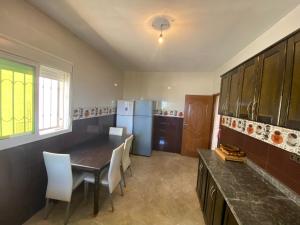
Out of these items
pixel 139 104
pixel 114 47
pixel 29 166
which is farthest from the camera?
pixel 139 104

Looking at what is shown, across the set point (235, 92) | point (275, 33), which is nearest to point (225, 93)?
point (235, 92)

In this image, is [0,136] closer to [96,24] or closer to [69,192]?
[69,192]

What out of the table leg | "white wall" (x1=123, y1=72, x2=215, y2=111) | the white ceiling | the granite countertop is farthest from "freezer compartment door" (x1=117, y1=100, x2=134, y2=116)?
the granite countertop

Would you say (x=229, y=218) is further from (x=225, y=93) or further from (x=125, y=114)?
(x=125, y=114)

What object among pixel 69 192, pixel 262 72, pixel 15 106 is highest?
pixel 262 72

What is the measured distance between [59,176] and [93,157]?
456 millimetres

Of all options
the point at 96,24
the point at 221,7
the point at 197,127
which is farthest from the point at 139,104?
the point at 221,7

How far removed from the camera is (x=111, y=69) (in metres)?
4.06

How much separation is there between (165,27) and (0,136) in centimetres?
216

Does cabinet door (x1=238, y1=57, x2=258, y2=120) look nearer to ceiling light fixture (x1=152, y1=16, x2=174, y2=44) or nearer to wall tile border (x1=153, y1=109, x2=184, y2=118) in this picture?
ceiling light fixture (x1=152, y1=16, x2=174, y2=44)

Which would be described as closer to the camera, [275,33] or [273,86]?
[273,86]

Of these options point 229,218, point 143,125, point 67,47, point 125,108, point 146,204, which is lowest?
point 146,204

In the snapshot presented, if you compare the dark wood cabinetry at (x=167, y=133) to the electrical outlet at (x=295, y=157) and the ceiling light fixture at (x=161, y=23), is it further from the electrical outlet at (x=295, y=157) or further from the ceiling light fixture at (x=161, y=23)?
the electrical outlet at (x=295, y=157)

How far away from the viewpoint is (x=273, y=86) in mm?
1297
